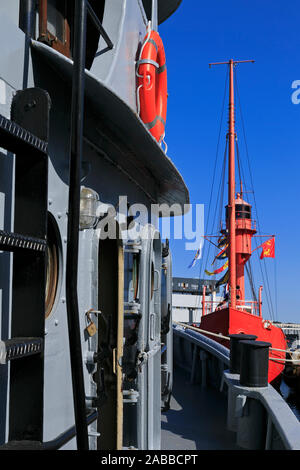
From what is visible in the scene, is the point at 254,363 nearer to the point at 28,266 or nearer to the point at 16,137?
the point at 28,266

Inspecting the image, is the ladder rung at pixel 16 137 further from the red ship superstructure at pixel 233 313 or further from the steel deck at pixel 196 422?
the red ship superstructure at pixel 233 313

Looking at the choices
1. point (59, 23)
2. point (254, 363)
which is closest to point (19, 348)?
point (59, 23)

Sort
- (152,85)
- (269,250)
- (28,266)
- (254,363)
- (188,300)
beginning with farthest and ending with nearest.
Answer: (188,300), (269,250), (254,363), (152,85), (28,266)

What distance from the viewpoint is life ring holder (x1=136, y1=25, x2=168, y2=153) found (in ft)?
11.1

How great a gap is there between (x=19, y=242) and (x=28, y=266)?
126 mm

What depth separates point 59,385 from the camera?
247 centimetres

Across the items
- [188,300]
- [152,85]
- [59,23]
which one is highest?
[59,23]

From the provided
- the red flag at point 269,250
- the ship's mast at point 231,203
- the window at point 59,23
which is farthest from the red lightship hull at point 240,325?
the window at point 59,23

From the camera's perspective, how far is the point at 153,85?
3447mm

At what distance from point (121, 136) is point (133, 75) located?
1.52 ft

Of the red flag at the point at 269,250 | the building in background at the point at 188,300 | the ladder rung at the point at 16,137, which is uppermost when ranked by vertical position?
the red flag at the point at 269,250

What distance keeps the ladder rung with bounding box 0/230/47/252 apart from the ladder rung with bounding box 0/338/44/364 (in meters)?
0.27

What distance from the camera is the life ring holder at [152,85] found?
3385 millimetres

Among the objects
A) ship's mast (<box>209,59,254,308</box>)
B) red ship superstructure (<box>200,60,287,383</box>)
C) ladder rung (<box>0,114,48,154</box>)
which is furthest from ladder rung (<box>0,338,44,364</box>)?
ship's mast (<box>209,59,254,308</box>)
